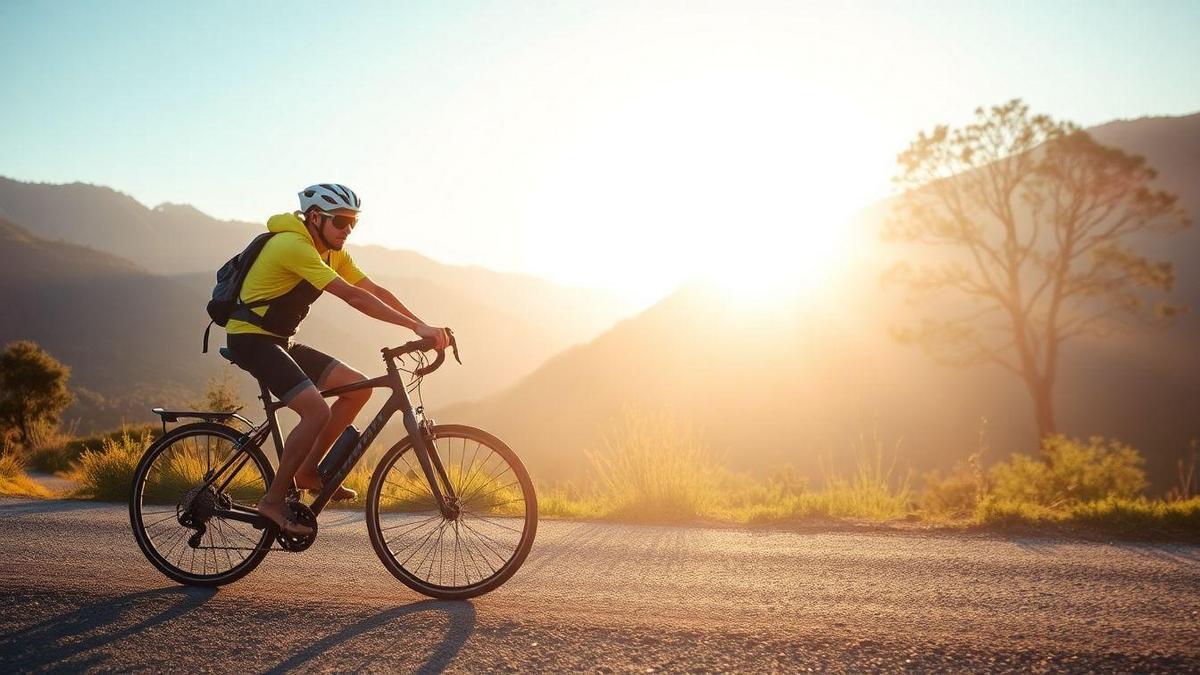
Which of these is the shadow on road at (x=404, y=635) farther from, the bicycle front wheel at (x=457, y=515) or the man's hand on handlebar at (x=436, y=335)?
the man's hand on handlebar at (x=436, y=335)

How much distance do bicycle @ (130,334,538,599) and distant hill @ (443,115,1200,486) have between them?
34.8 m

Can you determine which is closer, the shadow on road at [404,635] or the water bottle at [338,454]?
the shadow on road at [404,635]

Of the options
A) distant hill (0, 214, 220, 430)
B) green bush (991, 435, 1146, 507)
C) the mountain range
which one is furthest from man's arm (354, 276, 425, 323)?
distant hill (0, 214, 220, 430)

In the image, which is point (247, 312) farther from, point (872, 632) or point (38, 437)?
point (38, 437)

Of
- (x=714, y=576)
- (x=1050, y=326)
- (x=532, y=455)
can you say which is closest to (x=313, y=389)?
(x=714, y=576)

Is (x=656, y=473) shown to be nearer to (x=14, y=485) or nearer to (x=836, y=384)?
(x=14, y=485)

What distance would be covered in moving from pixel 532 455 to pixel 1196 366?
40.6 metres

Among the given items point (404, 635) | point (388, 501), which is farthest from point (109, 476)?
point (404, 635)

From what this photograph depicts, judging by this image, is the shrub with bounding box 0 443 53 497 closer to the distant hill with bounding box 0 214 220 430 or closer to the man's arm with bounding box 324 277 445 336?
the man's arm with bounding box 324 277 445 336

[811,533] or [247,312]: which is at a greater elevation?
[247,312]

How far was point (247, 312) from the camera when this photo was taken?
4.77 metres

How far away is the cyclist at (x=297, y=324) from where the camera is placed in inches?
180

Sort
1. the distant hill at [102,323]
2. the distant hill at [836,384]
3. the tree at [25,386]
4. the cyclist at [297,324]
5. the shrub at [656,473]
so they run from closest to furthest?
the cyclist at [297,324] → the shrub at [656,473] → the tree at [25,386] → the distant hill at [836,384] → the distant hill at [102,323]

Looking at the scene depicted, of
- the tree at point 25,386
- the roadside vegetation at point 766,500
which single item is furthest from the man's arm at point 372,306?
the tree at point 25,386
